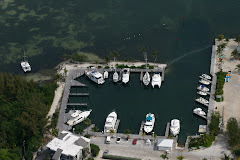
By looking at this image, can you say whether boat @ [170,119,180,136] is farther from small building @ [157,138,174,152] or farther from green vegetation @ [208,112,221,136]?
green vegetation @ [208,112,221,136]

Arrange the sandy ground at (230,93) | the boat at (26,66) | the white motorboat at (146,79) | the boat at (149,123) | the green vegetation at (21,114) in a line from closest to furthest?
the green vegetation at (21,114) < the boat at (149,123) < the sandy ground at (230,93) < the white motorboat at (146,79) < the boat at (26,66)

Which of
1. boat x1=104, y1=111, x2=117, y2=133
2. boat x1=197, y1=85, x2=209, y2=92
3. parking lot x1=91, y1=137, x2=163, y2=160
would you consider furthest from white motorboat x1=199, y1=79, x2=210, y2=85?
parking lot x1=91, y1=137, x2=163, y2=160

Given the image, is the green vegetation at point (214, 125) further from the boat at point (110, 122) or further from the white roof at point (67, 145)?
the white roof at point (67, 145)

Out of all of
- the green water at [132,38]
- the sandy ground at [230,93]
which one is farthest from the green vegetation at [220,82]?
the green water at [132,38]

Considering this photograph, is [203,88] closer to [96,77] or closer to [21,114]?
[96,77]

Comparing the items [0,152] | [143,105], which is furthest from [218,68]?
[0,152]

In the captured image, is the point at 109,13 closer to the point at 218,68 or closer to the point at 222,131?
the point at 218,68
